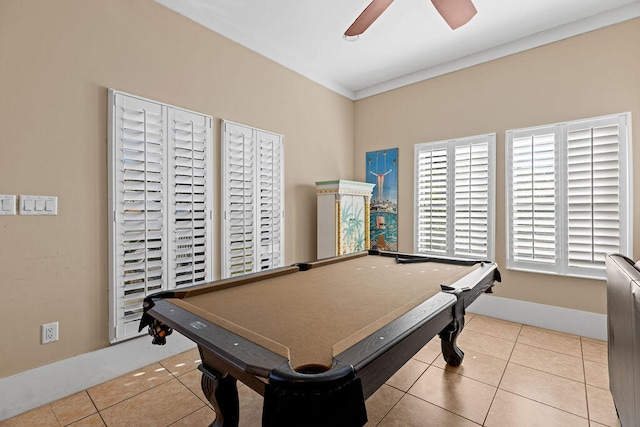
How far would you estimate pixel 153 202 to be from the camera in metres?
2.50

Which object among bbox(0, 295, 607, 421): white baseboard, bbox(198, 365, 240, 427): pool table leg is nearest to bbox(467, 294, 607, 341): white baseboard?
bbox(0, 295, 607, 421): white baseboard

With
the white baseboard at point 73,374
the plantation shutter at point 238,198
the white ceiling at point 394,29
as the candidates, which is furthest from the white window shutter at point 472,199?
the white baseboard at point 73,374

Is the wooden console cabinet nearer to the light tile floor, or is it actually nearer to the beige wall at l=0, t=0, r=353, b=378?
the light tile floor

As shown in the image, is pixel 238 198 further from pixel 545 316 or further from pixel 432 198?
pixel 545 316

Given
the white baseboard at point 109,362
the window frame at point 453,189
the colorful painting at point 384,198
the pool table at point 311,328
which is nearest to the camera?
the pool table at point 311,328

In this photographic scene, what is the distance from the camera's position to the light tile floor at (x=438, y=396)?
1820 millimetres

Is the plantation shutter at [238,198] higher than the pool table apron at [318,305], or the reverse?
the plantation shutter at [238,198]

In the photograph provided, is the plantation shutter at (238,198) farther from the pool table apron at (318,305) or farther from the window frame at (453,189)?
the window frame at (453,189)

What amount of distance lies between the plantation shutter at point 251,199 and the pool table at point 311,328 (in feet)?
3.57

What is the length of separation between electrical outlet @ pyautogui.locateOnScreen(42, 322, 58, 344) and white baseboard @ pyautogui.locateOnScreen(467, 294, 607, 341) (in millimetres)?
3967

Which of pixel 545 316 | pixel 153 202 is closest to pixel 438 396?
pixel 545 316

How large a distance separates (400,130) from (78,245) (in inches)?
149

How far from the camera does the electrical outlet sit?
6.72ft

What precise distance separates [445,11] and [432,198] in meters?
2.22
